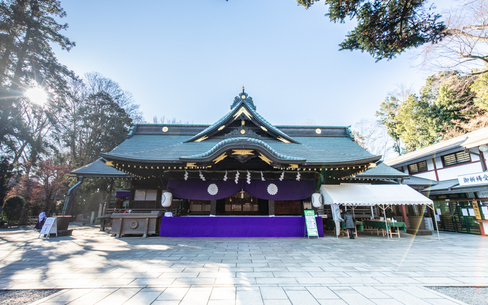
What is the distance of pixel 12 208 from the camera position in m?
13.3

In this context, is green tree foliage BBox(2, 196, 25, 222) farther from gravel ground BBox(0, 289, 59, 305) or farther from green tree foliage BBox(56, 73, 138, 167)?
gravel ground BBox(0, 289, 59, 305)

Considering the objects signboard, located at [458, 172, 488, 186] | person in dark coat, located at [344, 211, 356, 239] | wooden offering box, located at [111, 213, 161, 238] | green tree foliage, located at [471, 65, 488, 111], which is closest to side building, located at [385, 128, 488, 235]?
signboard, located at [458, 172, 488, 186]

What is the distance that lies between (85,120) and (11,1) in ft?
33.8

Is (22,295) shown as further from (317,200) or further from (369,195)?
(369,195)

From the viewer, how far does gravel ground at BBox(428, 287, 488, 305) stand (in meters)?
2.88

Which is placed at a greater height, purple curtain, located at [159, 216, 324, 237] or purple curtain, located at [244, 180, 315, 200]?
purple curtain, located at [244, 180, 315, 200]

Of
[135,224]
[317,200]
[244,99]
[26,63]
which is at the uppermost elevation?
[26,63]

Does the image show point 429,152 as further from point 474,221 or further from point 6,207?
point 6,207

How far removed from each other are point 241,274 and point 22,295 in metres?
3.53

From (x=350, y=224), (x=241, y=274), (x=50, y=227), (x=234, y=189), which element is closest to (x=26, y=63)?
(x=50, y=227)

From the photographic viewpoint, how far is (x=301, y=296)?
293 cm

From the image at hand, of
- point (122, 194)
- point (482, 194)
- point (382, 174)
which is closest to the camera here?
point (482, 194)

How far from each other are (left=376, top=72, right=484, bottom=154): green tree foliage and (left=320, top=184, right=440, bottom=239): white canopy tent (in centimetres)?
911

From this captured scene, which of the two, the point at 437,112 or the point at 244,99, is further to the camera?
the point at 437,112
